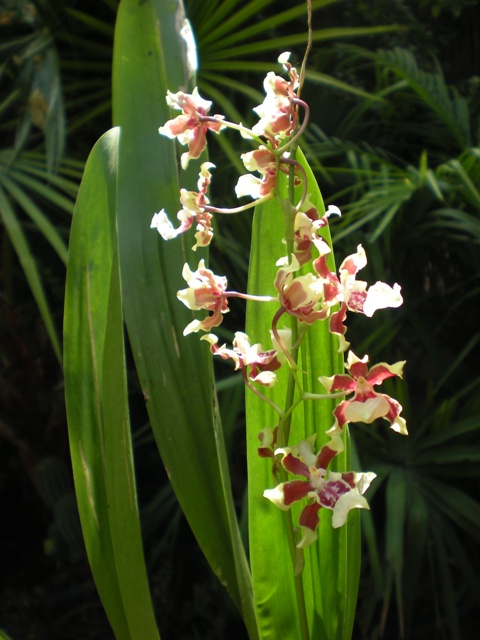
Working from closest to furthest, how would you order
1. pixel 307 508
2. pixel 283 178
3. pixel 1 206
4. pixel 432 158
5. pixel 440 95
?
pixel 307 508, pixel 283 178, pixel 1 206, pixel 440 95, pixel 432 158

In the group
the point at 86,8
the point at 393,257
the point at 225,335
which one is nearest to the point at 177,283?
the point at 225,335

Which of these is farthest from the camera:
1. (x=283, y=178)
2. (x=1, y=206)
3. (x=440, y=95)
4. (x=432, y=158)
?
(x=432, y=158)

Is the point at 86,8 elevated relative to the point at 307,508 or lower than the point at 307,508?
elevated

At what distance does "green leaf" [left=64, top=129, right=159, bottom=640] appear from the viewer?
1.31 feet

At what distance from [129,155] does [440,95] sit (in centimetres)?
83

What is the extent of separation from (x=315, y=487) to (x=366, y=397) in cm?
5

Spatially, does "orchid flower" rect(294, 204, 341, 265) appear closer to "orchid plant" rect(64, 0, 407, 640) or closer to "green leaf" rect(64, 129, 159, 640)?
"orchid plant" rect(64, 0, 407, 640)

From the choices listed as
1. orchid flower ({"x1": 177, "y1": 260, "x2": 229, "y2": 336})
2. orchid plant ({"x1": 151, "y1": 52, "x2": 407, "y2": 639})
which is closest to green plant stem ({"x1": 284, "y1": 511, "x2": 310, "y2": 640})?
orchid plant ({"x1": 151, "y1": 52, "x2": 407, "y2": 639})

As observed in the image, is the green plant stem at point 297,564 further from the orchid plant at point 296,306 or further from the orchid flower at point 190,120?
the orchid flower at point 190,120

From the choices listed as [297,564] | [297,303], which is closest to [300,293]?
[297,303]

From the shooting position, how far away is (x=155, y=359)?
1.51ft

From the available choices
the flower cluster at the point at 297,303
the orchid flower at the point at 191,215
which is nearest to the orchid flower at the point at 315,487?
the flower cluster at the point at 297,303

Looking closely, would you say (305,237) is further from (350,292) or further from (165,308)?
(165,308)

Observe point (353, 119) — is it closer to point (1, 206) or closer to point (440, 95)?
point (440, 95)
